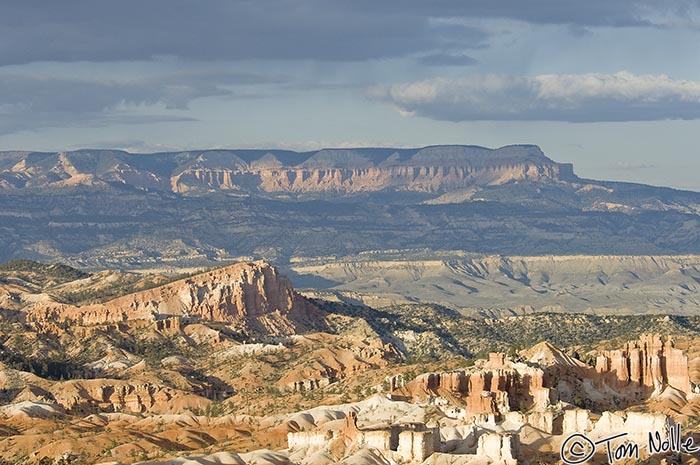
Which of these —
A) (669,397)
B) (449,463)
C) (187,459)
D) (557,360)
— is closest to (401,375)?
(557,360)

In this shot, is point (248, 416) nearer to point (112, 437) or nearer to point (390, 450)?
point (112, 437)

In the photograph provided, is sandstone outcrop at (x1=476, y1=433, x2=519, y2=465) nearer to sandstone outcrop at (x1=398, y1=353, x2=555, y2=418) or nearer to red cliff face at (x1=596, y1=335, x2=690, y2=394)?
sandstone outcrop at (x1=398, y1=353, x2=555, y2=418)

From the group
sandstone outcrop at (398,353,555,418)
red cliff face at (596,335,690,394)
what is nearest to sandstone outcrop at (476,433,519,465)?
sandstone outcrop at (398,353,555,418)

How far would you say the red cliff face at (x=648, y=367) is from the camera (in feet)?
572

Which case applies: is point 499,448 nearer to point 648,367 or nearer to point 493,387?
point 493,387

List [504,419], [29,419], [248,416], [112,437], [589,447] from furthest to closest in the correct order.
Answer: [29,419] < [248,416] < [112,437] < [504,419] < [589,447]

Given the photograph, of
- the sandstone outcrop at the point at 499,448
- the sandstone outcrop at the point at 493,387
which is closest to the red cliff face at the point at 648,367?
the sandstone outcrop at the point at 493,387

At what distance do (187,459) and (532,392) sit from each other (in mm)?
42713

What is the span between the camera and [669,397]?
550 ft

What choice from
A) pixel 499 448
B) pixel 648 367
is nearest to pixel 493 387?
pixel 648 367

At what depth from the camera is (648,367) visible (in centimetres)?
17612

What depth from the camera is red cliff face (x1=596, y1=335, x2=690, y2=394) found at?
174m

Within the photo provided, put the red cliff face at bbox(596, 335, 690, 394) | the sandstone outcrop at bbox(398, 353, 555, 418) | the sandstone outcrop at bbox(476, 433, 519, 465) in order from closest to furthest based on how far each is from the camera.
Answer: the sandstone outcrop at bbox(476, 433, 519, 465)
the sandstone outcrop at bbox(398, 353, 555, 418)
the red cliff face at bbox(596, 335, 690, 394)

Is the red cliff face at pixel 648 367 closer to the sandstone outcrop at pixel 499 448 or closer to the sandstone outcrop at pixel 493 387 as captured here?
the sandstone outcrop at pixel 493 387
